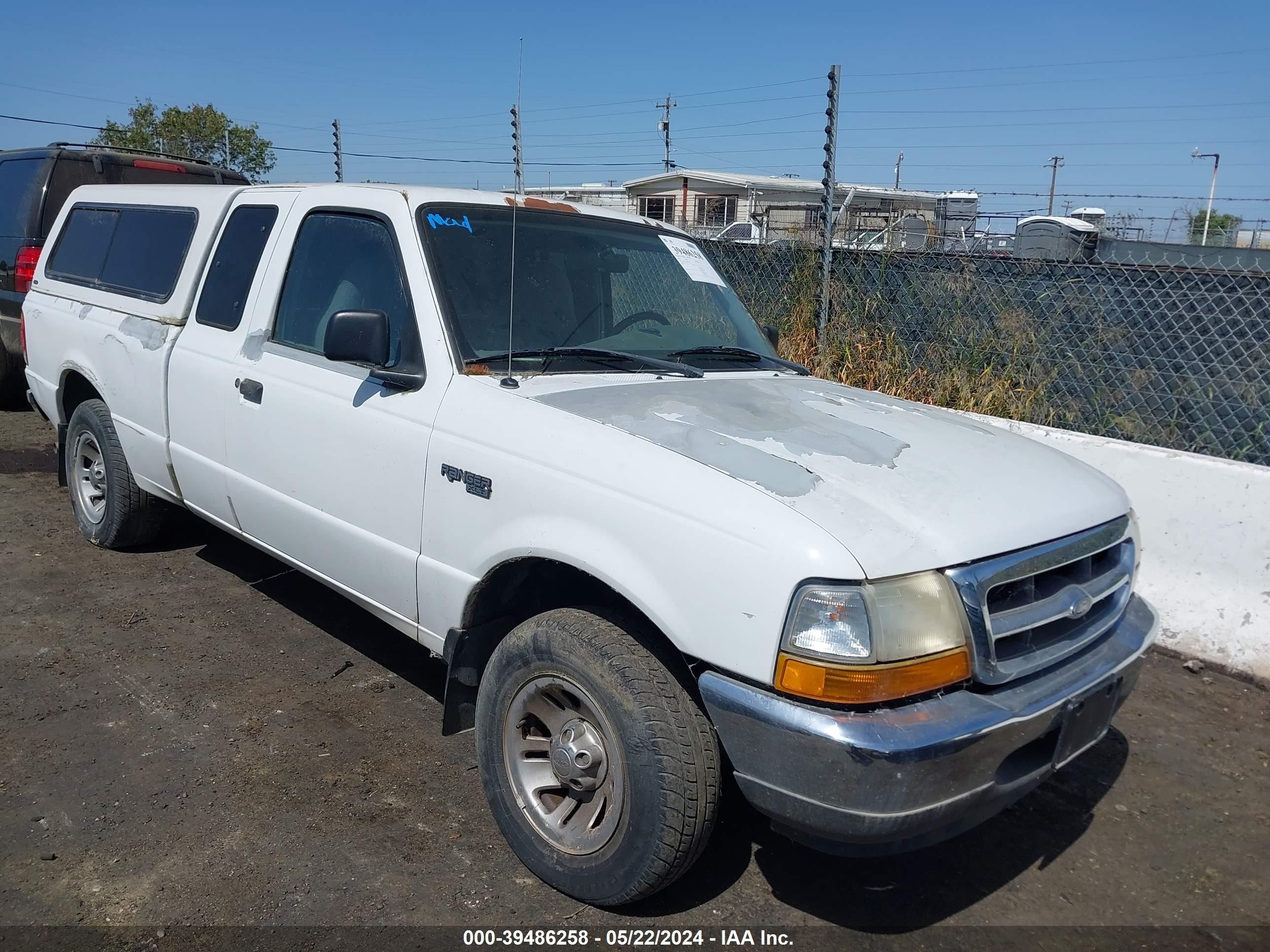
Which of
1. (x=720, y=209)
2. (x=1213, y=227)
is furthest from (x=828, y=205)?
(x=720, y=209)

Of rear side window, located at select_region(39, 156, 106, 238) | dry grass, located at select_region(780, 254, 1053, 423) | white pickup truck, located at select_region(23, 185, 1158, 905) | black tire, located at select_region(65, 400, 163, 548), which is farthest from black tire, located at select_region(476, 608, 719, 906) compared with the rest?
rear side window, located at select_region(39, 156, 106, 238)

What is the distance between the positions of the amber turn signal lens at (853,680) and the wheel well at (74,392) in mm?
4569

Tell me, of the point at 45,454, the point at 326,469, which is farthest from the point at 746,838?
the point at 45,454

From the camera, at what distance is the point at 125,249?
5164mm

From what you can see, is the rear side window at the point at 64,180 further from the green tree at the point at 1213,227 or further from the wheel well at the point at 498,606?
the green tree at the point at 1213,227

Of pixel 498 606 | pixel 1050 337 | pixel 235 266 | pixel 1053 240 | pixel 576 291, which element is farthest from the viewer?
pixel 1053 240

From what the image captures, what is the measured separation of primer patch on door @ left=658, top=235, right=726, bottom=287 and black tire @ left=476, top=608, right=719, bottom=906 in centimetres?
192

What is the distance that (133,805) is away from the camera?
3176mm

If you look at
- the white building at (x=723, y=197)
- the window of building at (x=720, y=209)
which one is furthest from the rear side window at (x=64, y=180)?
the window of building at (x=720, y=209)

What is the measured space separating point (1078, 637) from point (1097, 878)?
93 centimetres

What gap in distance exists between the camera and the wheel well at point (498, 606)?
9.72ft

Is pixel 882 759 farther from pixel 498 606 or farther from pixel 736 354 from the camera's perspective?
pixel 736 354

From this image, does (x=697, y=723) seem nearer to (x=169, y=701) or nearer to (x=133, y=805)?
(x=133, y=805)

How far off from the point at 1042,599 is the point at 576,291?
197 cm
